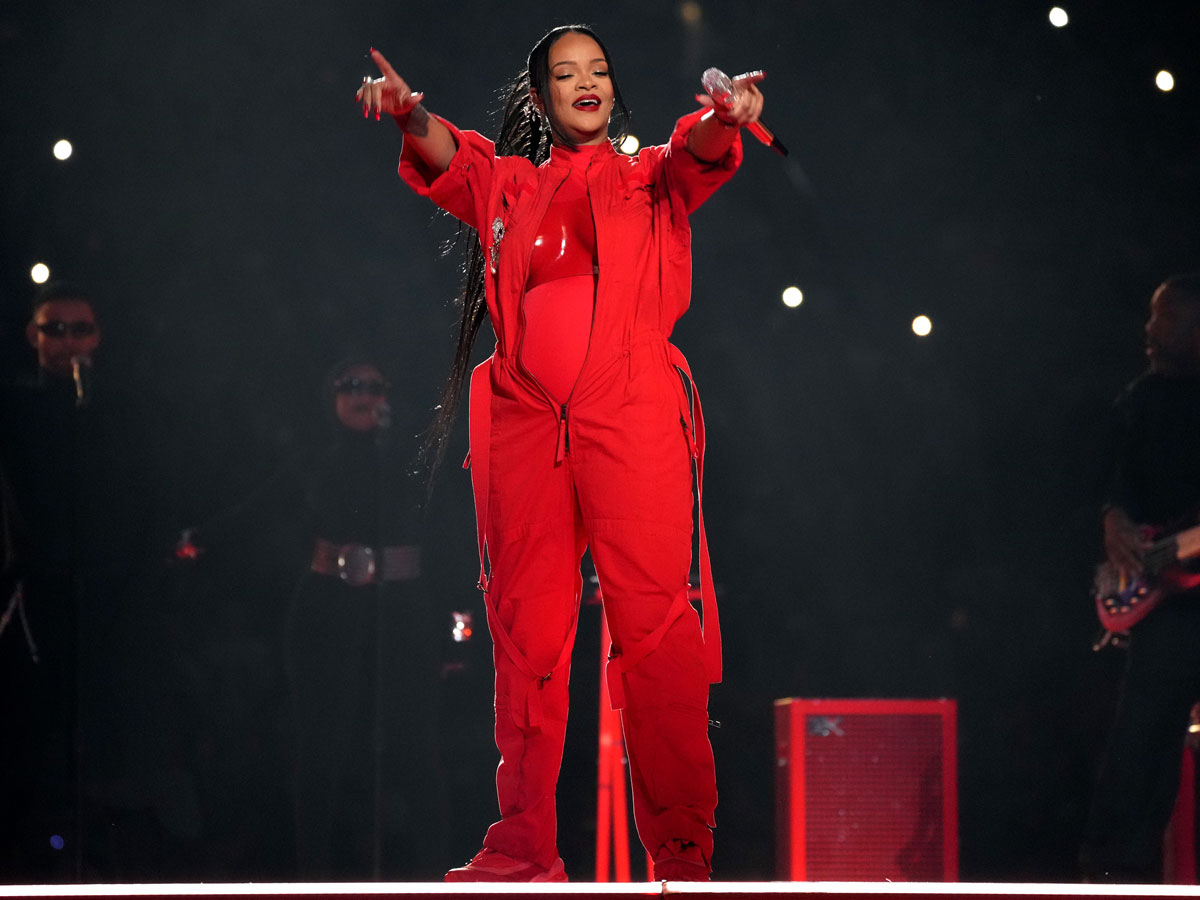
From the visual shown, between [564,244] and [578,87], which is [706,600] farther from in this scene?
[578,87]

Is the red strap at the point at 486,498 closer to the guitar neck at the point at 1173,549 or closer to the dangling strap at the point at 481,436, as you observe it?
the dangling strap at the point at 481,436

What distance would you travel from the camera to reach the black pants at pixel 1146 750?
10.5 feet

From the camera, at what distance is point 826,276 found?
3.64 metres

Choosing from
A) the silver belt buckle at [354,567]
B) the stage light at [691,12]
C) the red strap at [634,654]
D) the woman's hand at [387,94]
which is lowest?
the red strap at [634,654]

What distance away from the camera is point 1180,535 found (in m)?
3.33

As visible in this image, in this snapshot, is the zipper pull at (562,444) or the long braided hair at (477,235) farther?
the long braided hair at (477,235)

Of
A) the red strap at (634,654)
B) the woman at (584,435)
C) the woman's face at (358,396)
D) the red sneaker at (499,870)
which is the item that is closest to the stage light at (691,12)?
the woman's face at (358,396)

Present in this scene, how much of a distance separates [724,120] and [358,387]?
2.21 m

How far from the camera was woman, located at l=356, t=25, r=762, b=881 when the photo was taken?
1.74 m

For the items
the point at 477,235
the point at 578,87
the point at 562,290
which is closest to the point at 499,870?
the point at 562,290

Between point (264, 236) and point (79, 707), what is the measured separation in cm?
150

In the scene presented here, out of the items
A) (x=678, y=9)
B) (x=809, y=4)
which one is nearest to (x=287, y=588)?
(x=678, y=9)

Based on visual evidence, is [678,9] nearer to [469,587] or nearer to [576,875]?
[469,587]

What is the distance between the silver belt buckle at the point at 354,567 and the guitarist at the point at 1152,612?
216 cm
